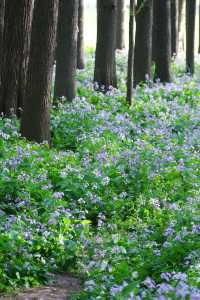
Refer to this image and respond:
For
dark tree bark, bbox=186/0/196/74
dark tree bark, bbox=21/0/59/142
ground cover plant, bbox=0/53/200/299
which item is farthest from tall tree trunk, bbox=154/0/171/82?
dark tree bark, bbox=21/0/59/142

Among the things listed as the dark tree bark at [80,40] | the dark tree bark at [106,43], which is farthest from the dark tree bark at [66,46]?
the dark tree bark at [80,40]

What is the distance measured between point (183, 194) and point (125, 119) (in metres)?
4.48

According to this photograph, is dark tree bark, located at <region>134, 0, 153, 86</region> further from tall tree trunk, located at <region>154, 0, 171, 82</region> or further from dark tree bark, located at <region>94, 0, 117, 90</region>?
dark tree bark, located at <region>94, 0, 117, 90</region>

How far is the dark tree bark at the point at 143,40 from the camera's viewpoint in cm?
1717

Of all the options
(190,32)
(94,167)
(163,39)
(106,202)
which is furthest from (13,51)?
(190,32)

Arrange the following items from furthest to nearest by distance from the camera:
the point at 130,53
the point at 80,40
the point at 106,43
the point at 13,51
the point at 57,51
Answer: the point at 80,40
the point at 106,43
the point at 57,51
the point at 130,53
the point at 13,51

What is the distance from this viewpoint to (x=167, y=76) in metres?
18.8

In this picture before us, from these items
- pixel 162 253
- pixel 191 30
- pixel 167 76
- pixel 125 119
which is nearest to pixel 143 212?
pixel 162 253

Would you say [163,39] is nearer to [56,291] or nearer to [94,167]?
[94,167]

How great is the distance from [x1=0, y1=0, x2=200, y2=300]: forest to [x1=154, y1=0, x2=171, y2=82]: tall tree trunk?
0.03 m

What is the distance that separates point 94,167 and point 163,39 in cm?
916

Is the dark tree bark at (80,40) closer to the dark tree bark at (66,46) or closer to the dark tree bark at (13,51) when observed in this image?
the dark tree bark at (66,46)

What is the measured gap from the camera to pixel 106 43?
15.7 m

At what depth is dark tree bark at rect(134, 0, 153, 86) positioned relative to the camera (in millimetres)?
17172
